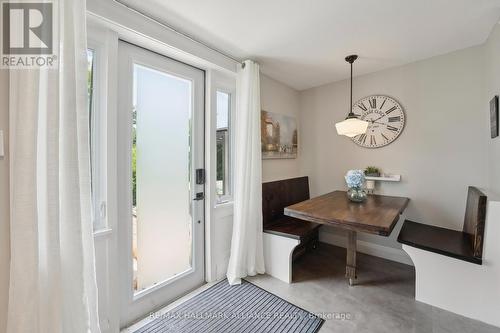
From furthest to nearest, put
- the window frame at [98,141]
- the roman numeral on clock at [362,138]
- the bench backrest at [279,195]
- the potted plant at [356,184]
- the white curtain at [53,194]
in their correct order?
the roman numeral on clock at [362,138]
the bench backrest at [279,195]
the potted plant at [356,184]
the window frame at [98,141]
the white curtain at [53,194]

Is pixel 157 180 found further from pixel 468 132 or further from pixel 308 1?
pixel 468 132

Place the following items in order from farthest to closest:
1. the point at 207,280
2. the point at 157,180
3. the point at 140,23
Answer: the point at 207,280
the point at 157,180
the point at 140,23

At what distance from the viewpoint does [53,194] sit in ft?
3.53

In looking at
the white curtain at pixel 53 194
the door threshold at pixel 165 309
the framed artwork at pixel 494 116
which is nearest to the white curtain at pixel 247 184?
the door threshold at pixel 165 309

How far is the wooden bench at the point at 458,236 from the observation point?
1.67 meters

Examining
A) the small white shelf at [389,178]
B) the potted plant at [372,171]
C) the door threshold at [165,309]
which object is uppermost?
the potted plant at [372,171]

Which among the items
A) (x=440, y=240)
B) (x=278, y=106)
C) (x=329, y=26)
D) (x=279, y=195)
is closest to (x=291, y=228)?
(x=279, y=195)

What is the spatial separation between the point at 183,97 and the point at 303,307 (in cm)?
226

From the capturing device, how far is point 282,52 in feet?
7.60

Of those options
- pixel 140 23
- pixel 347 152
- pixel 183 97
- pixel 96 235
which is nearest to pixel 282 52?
pixel 183 97

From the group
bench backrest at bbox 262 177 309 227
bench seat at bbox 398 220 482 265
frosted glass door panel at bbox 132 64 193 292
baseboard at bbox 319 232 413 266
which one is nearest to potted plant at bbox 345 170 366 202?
bench seat at bbox 398 220 482 265

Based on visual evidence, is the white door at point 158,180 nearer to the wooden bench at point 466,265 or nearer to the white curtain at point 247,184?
the white curtain at point 247,184

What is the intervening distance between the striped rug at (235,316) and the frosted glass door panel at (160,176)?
0.33 metres

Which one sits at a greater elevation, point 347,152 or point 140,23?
point 140,23
